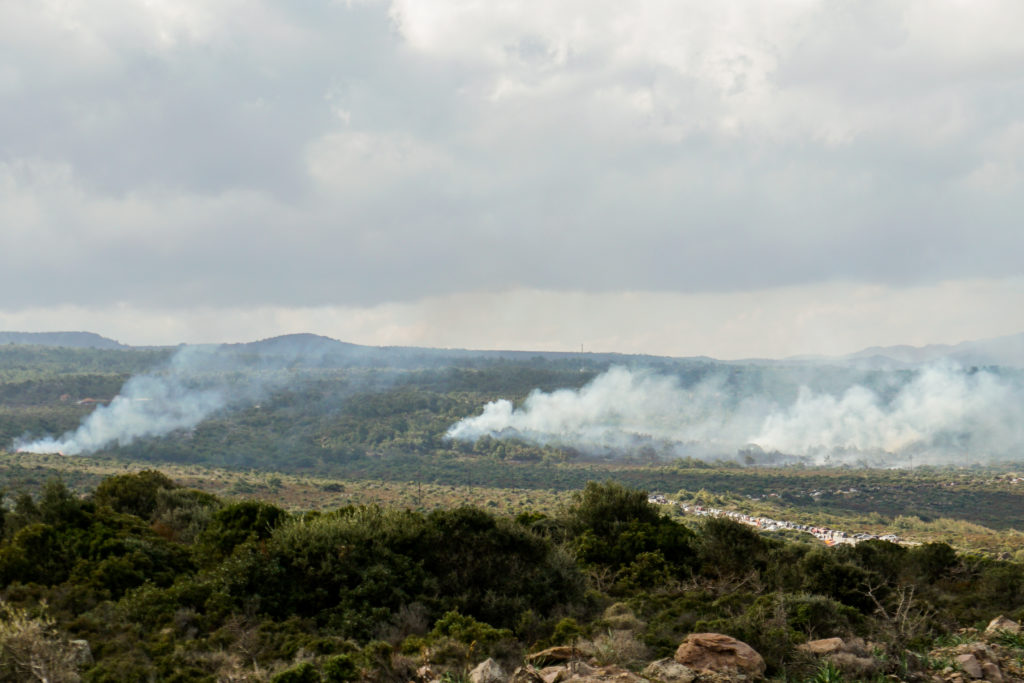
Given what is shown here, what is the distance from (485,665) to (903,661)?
7718 mm

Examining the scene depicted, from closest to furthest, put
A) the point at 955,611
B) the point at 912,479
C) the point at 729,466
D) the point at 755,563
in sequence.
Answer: the point at 955,611
the point at 755,563
the point at 912,479
the point at 729,466

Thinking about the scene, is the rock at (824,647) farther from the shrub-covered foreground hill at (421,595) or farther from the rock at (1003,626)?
the rock at (1003,626)

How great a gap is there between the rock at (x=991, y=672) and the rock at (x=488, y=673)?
872cm

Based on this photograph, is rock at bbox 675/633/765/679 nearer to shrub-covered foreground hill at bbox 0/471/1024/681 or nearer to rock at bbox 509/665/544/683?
shrub-covered foreground hill at bbox 0/471/1024/681

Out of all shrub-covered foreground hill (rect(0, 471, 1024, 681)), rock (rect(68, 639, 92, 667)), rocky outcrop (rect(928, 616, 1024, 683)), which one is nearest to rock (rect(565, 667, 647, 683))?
shrub-covered foreground hill (rect(0, 471, 1024, 681))

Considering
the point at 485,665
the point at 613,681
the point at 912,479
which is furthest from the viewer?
the point at 912,479

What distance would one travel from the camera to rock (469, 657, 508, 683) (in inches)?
537

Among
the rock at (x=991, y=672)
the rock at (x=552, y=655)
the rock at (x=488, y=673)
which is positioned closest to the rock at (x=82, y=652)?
the rock at (x=488, y=673)

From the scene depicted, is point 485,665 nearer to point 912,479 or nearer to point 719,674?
point 719,674

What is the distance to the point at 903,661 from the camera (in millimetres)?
14430

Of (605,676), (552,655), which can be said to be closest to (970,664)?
(605,676)

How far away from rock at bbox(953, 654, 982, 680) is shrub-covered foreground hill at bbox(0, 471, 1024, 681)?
578 mm

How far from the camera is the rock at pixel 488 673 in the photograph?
13648 mm

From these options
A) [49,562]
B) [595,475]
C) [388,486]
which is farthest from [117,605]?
[595,475]
